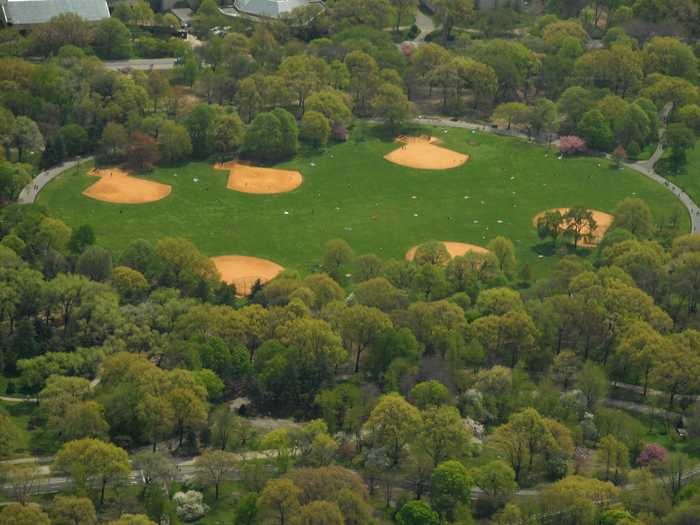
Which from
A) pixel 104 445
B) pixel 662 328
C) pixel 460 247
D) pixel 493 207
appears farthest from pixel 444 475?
pixel 493 207

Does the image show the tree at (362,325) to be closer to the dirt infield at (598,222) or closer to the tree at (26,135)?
the dirt infield at (598,222)

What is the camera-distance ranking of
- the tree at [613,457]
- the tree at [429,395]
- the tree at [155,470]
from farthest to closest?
the tree at [429,395] → the tree at [613,457] → the tree at [155,470]

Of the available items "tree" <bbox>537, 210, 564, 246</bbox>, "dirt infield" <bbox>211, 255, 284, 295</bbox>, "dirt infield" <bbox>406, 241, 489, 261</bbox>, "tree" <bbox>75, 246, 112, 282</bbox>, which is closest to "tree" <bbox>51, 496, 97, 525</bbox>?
"tree" <bbox>75, 246, 112, 282</bbox>

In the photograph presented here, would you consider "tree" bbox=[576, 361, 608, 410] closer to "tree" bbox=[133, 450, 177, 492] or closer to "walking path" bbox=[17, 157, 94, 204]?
"tree" bbox=[133, 450, 177, 492]

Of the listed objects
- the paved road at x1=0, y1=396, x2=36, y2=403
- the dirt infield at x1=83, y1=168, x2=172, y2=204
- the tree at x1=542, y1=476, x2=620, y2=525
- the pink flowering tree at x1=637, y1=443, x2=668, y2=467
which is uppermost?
the dirt infield at x1=83, y1=168, x2=172, y2=204

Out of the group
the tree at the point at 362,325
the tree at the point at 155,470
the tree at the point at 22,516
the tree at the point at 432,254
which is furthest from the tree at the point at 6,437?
the tree at the point at 432,254

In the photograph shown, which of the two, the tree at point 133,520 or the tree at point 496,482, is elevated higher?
the tree at point 133,520
